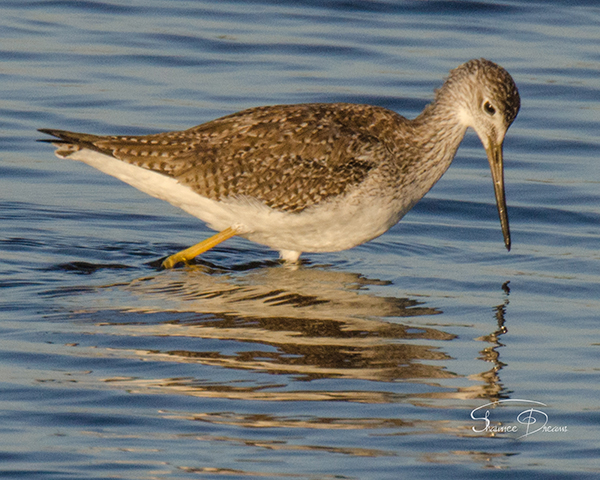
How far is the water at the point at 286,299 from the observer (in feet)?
20.3

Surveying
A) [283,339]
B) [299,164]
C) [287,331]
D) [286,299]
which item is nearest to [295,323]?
[287,331]

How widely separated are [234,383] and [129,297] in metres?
2.12

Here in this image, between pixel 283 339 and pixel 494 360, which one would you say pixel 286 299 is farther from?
pixel 494 360

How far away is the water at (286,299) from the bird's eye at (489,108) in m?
1.39

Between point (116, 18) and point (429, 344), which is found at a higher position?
point (116, 18)

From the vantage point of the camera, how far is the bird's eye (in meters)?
9.77

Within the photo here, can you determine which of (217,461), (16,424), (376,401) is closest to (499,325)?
(376,401)

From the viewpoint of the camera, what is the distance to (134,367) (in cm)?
721

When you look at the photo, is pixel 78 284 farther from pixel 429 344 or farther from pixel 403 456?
pixel 403 456

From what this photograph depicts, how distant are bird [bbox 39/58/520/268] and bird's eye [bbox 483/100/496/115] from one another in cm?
2

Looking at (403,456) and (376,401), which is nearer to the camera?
(403,456)

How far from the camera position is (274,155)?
9.52 metres

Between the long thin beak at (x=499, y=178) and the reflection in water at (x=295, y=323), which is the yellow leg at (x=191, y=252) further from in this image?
the long thin beak at (x=499, y=178)

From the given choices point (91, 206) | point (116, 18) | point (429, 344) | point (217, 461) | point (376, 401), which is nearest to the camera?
point (217, 461)
